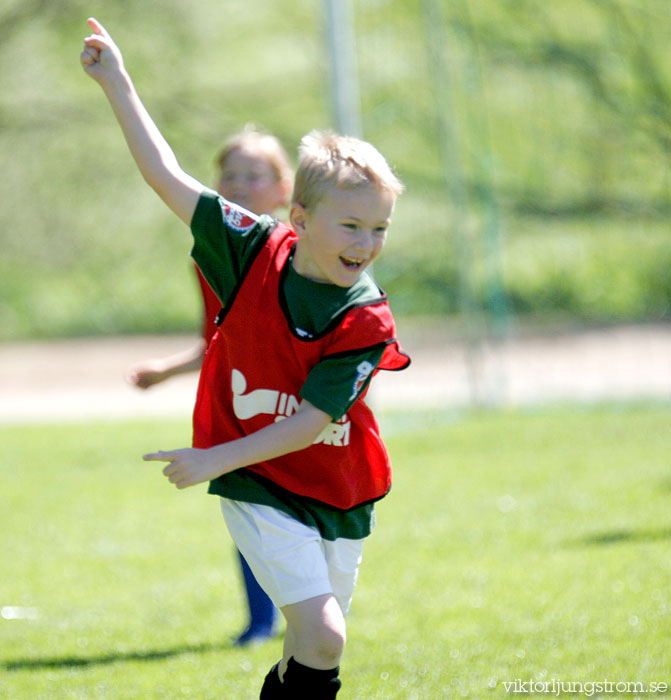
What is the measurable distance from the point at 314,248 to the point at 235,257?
0.22 metres

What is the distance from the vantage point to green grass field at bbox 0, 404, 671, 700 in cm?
388

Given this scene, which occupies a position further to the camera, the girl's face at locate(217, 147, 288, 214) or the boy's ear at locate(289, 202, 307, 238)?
the girl's face at locate(217, 147, 288, 214)

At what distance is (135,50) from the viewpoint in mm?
16781

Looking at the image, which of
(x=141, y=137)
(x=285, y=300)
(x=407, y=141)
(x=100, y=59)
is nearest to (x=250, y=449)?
(x=285, y=300)

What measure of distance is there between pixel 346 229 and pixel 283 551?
0.80m

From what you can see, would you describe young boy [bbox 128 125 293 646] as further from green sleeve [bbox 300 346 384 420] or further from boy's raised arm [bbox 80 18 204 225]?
green sleeve [bbox 300 346 384 420]

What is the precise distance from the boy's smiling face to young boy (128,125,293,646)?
1124mm

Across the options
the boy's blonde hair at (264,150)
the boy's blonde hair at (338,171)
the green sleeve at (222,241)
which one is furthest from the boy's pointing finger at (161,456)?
the boy's blonde hair at (264,150)

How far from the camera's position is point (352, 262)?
2.85 meters

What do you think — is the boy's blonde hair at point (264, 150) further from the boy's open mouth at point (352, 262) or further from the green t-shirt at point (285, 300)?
the boy's open mouth at point (352, 262)

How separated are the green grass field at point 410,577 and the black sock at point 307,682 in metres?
0.80

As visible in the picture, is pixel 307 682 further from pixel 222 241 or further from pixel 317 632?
pixel 222 241

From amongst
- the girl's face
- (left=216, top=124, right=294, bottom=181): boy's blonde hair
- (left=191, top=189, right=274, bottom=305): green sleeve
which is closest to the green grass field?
(left=191, top=189, right=274, bottom=305): green sleeve

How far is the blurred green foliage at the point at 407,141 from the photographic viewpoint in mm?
12211
